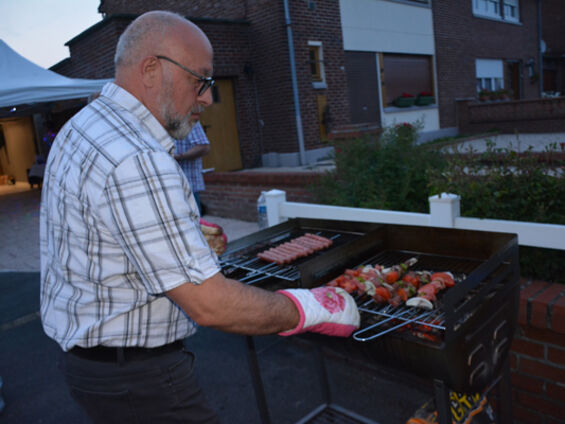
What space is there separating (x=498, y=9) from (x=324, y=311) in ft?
79.9

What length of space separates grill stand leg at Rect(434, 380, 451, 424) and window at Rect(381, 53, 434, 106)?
589 inches

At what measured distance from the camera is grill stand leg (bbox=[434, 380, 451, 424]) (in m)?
1.87

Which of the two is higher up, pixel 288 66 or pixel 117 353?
pixel 288 66

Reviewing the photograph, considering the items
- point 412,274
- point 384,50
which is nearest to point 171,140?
point 412,274

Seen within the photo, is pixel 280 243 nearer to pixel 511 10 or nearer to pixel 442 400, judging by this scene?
pixel 442 400

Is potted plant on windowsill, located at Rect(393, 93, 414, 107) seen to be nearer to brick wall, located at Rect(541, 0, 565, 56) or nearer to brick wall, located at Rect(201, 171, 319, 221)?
brick wall, located at Rect(201, 171, 319, 221)

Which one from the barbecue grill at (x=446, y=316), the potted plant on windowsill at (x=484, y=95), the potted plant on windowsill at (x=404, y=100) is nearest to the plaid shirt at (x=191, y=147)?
the barbecue grill at (x=446, y=316)

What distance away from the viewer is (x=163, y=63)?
1562 millimetres

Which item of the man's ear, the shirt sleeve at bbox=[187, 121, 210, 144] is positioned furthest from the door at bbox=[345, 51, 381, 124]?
the man's ear

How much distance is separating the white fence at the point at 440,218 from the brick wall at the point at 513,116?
14.2 m

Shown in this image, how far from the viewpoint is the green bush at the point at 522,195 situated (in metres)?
2.88

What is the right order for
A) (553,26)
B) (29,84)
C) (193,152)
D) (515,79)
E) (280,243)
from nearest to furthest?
(280,243)
(193,152)
(29,84)
(515,79)
(553,26)

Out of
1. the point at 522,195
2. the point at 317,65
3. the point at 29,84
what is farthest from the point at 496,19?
the point at 522,195

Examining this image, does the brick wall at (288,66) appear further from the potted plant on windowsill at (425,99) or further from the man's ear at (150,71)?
the man's ear at (150,71)
